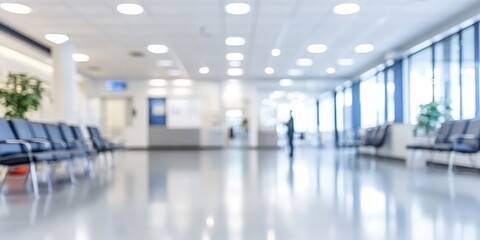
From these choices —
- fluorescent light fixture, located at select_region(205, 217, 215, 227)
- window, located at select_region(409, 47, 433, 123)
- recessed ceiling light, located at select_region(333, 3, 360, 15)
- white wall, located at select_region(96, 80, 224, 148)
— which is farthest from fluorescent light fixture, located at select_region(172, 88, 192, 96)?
fluorescent light fixture, located at select_region(205, 217, 215, 227)

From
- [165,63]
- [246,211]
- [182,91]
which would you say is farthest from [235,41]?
[182,91]

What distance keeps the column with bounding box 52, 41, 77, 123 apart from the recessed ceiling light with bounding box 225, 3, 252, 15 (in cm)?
429

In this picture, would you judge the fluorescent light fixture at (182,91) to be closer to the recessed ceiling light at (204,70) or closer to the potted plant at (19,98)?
the recessed ceiling light at (204,70)

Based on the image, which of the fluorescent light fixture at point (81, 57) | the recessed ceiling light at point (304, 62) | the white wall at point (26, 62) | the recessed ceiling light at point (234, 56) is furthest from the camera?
the recessed ceiling light at point (304, 62)

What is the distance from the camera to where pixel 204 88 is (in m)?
17.8

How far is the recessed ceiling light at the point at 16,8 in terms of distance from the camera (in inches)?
275

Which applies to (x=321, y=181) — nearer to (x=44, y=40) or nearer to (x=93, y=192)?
(x=93, y=192)

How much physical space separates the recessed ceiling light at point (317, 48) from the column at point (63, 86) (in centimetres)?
568

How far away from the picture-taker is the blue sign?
17781 millimetres

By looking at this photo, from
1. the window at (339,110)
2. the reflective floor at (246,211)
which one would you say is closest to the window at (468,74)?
the reflective floor at (246,211)

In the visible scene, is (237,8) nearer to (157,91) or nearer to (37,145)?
(37,145)

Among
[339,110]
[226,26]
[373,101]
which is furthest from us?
[339,110]

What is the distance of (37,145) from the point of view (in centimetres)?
582

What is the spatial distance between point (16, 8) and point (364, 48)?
788 cm
